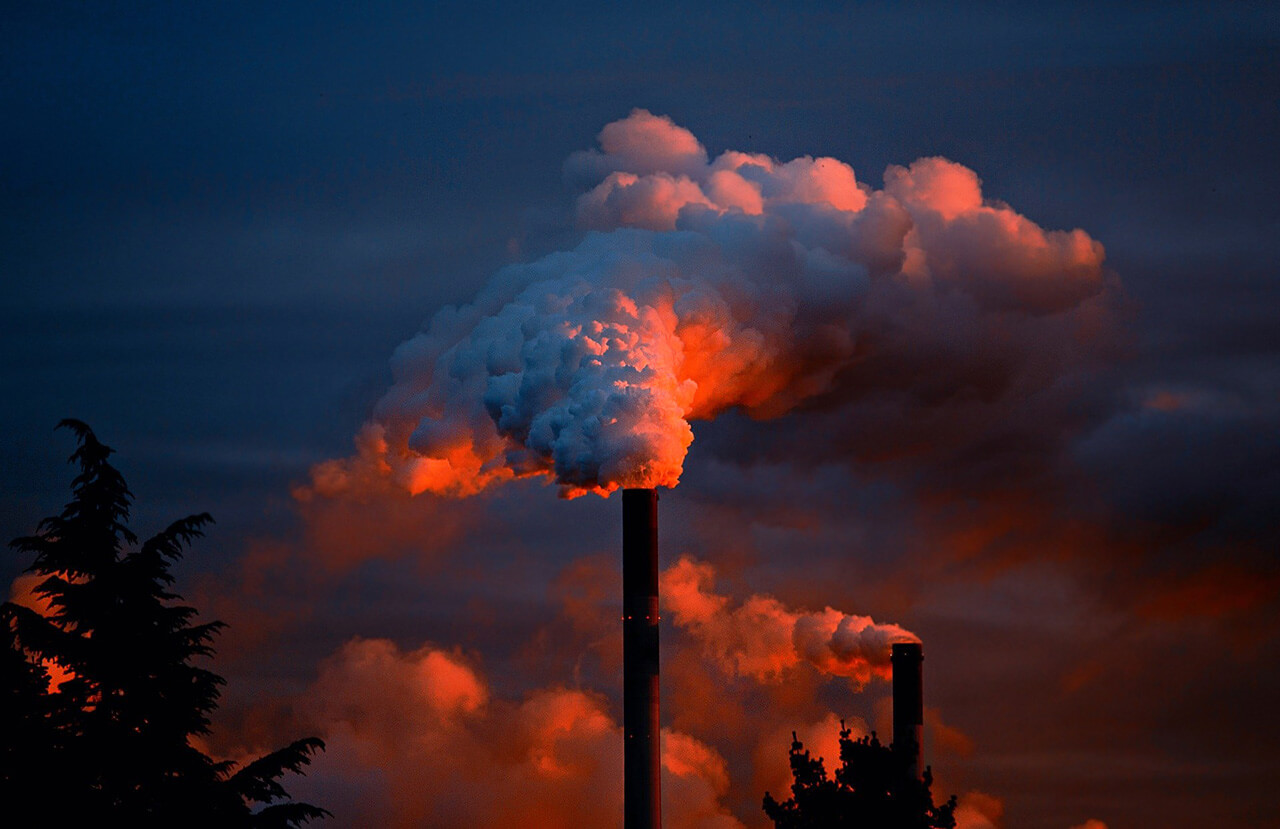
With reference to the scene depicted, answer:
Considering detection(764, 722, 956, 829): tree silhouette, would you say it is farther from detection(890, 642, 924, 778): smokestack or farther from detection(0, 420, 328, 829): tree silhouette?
detection(0, 420, 328, 829): tree silhouette

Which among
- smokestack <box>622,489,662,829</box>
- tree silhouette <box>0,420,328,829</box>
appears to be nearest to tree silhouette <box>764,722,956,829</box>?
smokestack <box>622,489,662,829</box>

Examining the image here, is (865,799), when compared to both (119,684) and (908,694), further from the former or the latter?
(119,684)

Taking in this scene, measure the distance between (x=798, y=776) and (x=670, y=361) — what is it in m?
15.8

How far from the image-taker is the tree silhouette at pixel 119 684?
23000 mm

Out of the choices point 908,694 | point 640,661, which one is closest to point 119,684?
point 640,661

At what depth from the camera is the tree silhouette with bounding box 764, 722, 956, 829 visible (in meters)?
45.2

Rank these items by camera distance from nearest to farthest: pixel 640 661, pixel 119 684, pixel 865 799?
pixel 119 684, pixel 865 799, pixel 640 661

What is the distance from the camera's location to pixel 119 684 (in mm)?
23844

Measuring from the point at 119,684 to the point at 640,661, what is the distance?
110 feet

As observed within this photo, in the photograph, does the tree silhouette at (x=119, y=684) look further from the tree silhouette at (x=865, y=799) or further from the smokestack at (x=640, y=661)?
the smokestack at (x=640, y=661)

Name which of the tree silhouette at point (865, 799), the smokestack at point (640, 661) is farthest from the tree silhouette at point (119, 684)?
the smokestack at point (640, 661)

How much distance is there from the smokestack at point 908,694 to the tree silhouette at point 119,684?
37306mm

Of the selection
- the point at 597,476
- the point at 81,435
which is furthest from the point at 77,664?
the point at 597,476

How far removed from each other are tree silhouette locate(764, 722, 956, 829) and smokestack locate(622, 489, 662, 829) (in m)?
9.68
